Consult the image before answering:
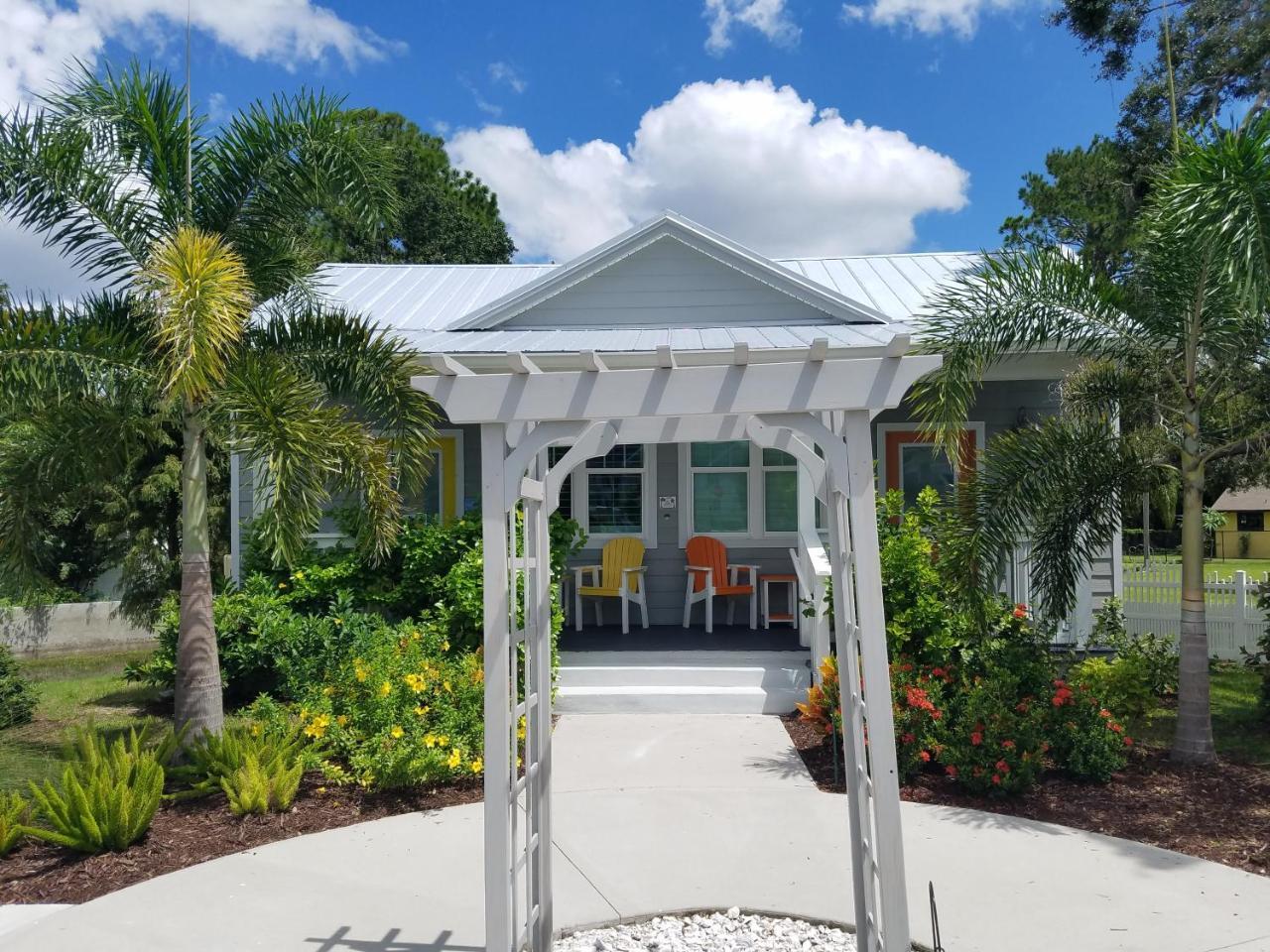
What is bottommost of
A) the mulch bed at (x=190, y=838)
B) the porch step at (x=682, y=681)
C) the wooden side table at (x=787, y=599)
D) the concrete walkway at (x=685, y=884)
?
the concrete walkway at (x=685, y=884)

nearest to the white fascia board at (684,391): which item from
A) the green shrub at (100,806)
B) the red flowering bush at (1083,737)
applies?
the green shrub at (100,806)

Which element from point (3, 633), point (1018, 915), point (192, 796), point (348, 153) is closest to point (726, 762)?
point (1018, 915)

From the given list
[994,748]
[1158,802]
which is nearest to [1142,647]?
[1158,802]

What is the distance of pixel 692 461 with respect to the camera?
36.9 ft

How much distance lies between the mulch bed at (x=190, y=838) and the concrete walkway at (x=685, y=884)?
0.73 ft

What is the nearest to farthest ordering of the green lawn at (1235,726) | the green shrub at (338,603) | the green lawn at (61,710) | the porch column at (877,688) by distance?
the porch column at (877,688), the green lawn at (1235,726), the green lawn at (61,710), the green shrub at (338,603)

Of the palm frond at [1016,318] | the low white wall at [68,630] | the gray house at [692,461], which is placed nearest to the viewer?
the palm frond at [1016,318]

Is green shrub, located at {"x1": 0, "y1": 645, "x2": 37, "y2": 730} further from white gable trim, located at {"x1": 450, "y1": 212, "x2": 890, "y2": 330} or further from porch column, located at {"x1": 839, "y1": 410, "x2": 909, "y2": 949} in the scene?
porch column, located at {"x1": 839, "y1": 410, "x2": 909, "y2": 949}

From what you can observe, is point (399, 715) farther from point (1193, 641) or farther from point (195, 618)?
point (1193, 641)

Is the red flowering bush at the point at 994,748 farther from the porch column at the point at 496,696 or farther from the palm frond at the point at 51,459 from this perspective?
the palm frond at the point at 51,459

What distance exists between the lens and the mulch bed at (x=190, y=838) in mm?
4945

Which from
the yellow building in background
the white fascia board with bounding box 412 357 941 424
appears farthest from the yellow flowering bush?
the yellow building in background

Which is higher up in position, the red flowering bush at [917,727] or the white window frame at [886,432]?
the white window frame at [886,432]

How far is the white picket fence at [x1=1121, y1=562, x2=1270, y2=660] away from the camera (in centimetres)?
1168
